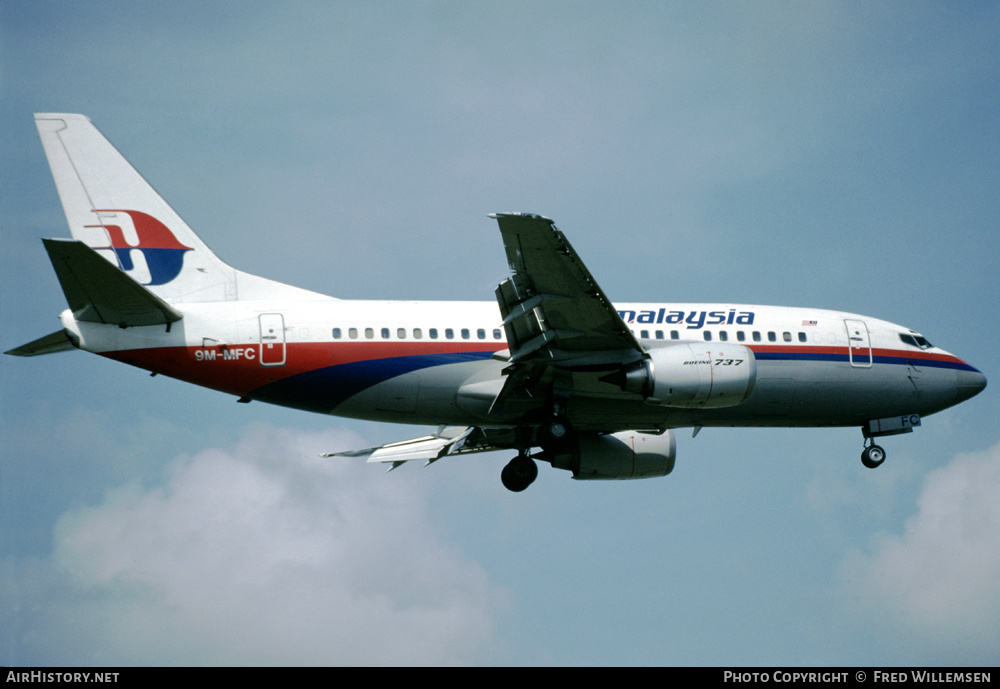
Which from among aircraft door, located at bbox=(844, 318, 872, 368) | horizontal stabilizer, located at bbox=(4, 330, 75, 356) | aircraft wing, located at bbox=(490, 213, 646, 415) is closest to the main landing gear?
aircraft door, located at bbox=(844, 318, 872, 368)

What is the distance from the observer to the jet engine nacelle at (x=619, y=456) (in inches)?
1211

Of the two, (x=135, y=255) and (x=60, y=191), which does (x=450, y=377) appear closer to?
(x=135, y=255)

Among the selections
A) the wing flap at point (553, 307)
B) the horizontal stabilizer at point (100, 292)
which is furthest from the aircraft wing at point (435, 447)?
the horizontal stabilizer at point (100, 292)

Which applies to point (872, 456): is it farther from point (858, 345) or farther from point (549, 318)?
point (549, 318)

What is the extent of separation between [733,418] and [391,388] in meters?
8.77

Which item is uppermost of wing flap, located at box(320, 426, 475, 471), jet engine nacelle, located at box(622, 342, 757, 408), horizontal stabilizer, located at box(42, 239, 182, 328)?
horizontal stabilizer, located at box(42, 239, 182, 328)

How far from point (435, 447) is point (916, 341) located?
536 inches

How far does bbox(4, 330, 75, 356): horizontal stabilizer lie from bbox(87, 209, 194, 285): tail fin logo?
248 cm

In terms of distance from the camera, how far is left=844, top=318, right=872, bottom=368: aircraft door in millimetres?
29500

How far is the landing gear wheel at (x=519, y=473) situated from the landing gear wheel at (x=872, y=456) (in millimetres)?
8733

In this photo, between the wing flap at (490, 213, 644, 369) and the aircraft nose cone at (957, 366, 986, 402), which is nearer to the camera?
the wing flap at (490, 213, 644, 369)

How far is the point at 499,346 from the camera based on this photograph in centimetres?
2719

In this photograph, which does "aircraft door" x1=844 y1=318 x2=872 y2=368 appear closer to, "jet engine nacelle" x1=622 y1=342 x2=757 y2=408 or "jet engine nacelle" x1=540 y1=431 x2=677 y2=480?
"jet engine nacelle" x1=622 y1=342 x2=757 y2=408

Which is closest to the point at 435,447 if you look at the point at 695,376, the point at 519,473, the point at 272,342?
the point at 519,473
